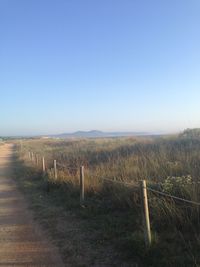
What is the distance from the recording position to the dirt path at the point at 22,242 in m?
6.07

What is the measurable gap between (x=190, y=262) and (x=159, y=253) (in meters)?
0.60

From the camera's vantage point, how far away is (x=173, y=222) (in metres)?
6.72

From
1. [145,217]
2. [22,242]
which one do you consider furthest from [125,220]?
[22,242]

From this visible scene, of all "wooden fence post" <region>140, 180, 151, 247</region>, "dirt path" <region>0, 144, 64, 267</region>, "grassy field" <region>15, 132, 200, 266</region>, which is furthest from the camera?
"dirt path" <region>0, 144, 64, 267</region>

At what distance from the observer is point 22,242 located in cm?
718

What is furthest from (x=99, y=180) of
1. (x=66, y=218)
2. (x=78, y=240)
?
(x=78, y=240)

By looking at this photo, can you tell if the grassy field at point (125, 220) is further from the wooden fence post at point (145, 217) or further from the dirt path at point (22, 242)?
the dirt path at point (22, 242)

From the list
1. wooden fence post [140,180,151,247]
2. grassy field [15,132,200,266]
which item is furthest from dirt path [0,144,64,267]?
wooden fence post [140,180,151,247]

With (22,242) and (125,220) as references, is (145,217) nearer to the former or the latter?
(125,220)

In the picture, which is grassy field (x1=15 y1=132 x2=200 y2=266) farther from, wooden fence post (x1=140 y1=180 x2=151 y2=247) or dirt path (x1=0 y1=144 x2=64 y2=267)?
dirt path (x1=0 y1=144 x2=64 y2=267)

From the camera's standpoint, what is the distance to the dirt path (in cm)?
607

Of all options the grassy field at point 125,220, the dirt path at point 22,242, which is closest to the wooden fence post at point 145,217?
the grassy field at point 125,220

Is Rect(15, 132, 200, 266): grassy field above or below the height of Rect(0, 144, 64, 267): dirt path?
above

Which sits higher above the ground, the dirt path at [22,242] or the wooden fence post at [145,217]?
the wooden fence post at [145,217]
